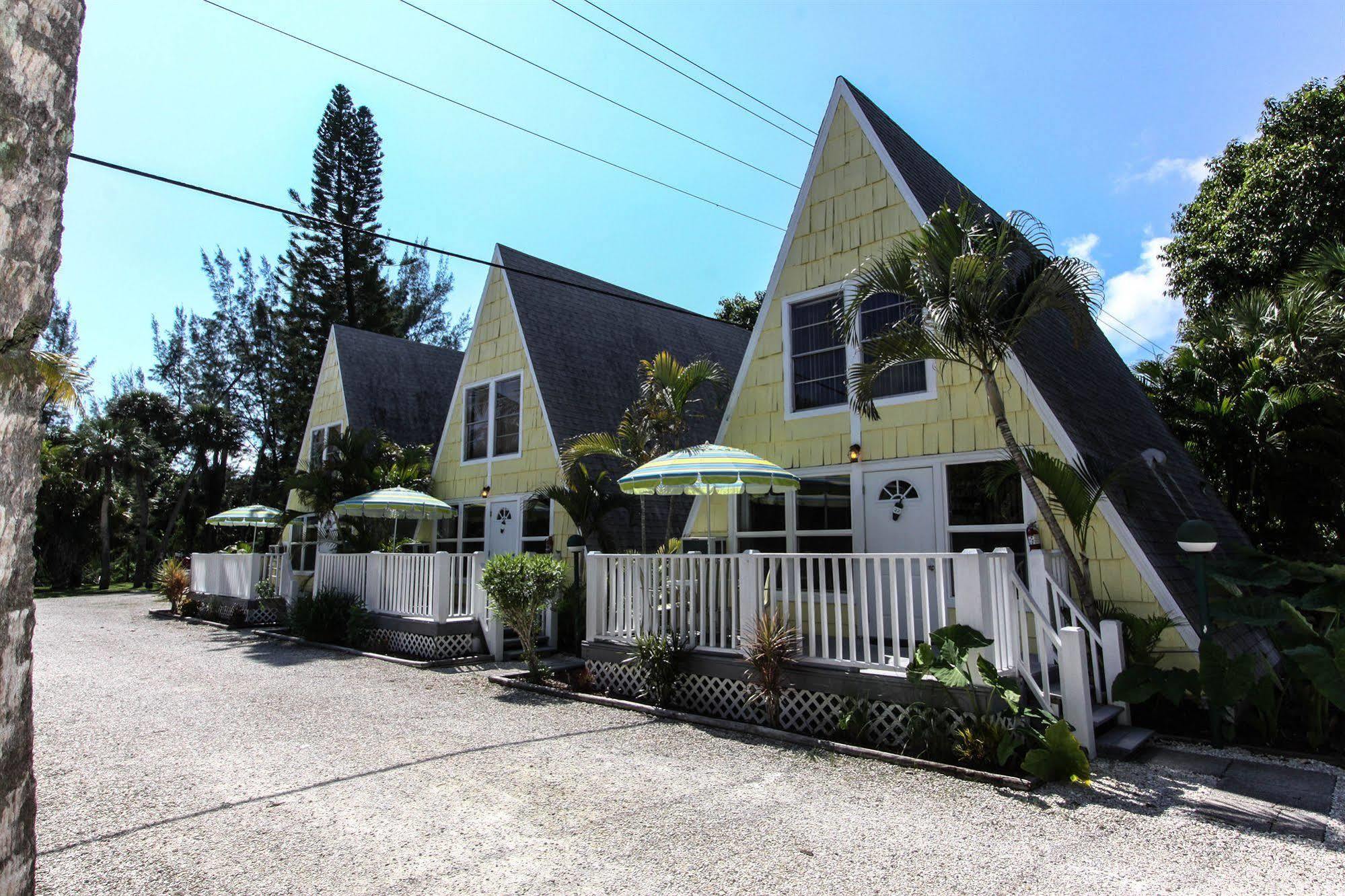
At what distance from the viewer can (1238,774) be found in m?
5.53

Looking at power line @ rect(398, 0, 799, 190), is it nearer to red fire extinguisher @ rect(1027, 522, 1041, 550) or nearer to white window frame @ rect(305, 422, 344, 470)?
red fire extinguisher @ rect(1027, 522, 1041, 550)

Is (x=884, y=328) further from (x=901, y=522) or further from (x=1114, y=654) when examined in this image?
(x=1114, y=654)

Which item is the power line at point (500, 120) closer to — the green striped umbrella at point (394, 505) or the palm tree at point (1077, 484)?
the green striped umbrella at point (394, 505)

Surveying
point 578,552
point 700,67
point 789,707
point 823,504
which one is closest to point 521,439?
point 578,552

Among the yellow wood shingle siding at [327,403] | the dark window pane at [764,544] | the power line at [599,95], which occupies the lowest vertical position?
the dark window pane at [764,544]

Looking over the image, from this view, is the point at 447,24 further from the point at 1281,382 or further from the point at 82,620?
the point at 82,620

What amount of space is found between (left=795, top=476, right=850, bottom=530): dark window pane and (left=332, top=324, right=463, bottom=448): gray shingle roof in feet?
39.6

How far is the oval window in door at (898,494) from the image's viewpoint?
359 inches

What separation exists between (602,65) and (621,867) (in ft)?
33.9

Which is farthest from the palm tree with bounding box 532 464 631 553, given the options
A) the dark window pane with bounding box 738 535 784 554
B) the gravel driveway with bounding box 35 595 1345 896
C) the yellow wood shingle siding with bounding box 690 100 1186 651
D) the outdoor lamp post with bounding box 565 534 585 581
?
the gravel driveway with bounding box 35 595 1345 896

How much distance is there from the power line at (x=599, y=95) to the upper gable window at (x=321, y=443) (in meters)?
10.3

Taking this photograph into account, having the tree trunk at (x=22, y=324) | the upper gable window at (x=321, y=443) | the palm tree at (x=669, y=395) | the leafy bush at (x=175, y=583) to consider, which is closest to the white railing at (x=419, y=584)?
the palm tree at (x=669, y=395)

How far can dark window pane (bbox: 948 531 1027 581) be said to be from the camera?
8.42m

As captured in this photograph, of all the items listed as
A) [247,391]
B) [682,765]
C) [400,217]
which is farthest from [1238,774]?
[247,391]
